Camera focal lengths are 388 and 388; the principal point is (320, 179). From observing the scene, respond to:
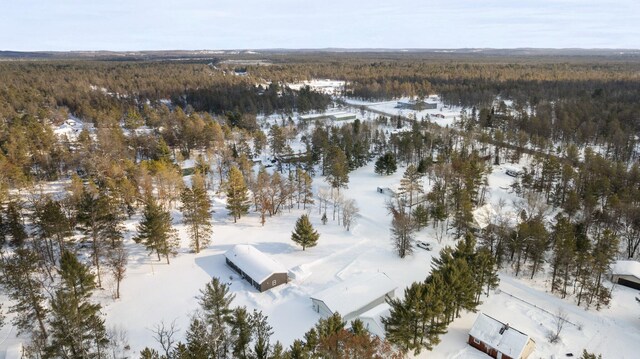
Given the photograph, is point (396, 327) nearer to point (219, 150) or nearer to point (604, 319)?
point (604, 319)

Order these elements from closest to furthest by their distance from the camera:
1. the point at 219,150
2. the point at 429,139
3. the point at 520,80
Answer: the point at 219,150 < the point at 429,139 < the point at 520,80

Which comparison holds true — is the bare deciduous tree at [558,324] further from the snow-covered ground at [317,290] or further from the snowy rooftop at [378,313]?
the snowy rooftop at [378,313]

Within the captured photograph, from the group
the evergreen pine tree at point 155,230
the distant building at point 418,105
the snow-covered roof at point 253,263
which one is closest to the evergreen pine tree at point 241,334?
the snow-covered roof at point 253,263

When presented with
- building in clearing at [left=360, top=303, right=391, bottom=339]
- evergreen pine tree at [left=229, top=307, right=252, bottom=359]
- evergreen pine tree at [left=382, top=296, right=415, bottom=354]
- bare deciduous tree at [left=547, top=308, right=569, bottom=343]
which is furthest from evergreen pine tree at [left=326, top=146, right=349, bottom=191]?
evergreen pine tree at [left=229, top=307, right=252, bottom=359]

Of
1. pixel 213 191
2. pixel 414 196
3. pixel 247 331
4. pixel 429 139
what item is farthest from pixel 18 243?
pixel 429 139

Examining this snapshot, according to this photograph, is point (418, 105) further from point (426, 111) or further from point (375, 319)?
point (375, 319)

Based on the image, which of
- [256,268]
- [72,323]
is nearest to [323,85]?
[256,268]
